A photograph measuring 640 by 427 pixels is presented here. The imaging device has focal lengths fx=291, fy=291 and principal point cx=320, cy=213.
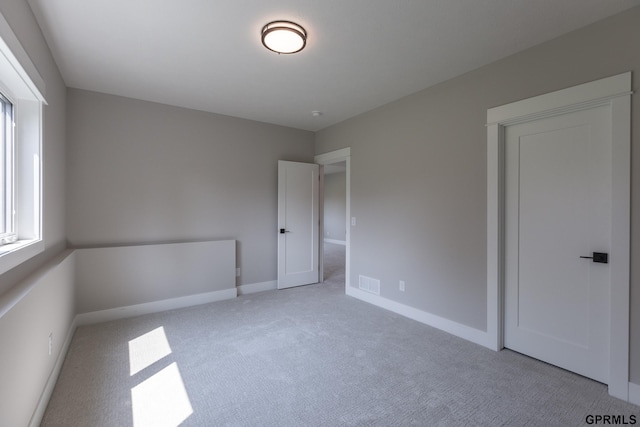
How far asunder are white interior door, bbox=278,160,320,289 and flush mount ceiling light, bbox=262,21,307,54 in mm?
2413

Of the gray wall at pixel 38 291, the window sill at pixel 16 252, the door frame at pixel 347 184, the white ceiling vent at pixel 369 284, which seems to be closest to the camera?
the gray wall at pixel 38 291

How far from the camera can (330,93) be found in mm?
3457

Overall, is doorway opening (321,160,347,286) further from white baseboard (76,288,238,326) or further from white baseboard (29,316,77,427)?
white baseboard (29,316,77,427)

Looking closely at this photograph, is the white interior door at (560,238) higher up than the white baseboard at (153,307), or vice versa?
the white interior door at (560,238)

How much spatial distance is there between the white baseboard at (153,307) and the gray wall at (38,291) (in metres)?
0.28

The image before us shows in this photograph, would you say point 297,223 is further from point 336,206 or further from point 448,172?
point 336,206

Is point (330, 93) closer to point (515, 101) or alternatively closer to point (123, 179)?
point (515, 101)

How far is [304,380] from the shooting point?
2.22 metres

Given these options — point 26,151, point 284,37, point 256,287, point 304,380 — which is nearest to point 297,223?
point 256,287

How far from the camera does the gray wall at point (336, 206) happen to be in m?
10.6

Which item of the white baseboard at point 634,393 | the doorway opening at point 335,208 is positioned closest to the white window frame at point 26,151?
the white baseboard at point 634,393

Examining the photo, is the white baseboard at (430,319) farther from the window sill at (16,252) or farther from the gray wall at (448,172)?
the window sill at (16,252)

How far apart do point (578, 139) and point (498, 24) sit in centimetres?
109

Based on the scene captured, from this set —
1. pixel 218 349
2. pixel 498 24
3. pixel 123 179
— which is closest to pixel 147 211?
pixel 123 179
